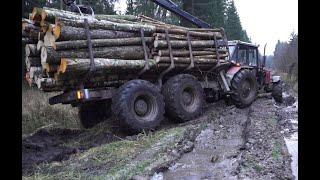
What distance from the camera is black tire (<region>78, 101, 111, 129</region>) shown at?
40.1ft

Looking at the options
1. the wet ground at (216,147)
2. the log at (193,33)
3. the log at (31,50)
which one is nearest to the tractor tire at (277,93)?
the wet ground at (216,147)

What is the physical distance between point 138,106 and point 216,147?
2678 mm

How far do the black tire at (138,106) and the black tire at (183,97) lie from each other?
1.82ft

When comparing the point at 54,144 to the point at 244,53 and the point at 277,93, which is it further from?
the point at 277,93

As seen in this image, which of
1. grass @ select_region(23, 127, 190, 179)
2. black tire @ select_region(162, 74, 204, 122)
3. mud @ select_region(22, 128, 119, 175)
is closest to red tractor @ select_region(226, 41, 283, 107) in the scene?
black tire @ select_region(162, 74, 204, 122)

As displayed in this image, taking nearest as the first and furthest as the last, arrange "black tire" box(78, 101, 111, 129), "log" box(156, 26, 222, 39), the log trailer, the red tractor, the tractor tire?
the log trailer → "log" box(156, 26, 222, 39) → "black tire" box(78, 101, 111, 129) → the red tractor → the tractor tire

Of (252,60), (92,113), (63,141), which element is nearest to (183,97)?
(92,113)

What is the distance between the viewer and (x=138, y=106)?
1064cm

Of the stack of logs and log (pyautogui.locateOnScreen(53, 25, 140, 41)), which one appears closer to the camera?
log (pyautogui.locateOnScreen(53, 25, 140, 41))

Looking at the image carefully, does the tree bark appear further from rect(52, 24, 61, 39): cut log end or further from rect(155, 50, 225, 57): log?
rect(52, 24, 61, 39): cut log end

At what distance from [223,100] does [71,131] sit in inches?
230

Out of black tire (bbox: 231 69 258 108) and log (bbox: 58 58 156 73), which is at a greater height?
log (bbox: 58 58 156 73)

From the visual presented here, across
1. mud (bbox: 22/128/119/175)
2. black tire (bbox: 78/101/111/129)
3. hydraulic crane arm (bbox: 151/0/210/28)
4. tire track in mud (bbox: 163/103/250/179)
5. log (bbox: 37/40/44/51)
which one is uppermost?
hydraulic crane arm (bbox: 151/0/210/28)
